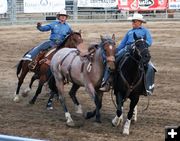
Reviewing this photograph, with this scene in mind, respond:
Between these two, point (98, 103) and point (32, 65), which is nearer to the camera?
point (98, 103)

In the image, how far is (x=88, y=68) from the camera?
27.7ft

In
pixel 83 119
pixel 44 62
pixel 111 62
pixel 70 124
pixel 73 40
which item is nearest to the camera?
Answer: pixel 111 62

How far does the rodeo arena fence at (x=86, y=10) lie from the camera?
30203 millimetres

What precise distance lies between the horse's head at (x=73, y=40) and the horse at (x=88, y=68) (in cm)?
39

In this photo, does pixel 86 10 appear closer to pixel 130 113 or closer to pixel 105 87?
pixel 105 87

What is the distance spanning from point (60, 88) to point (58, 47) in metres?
1.19

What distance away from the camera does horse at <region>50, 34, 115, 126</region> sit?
8070mm

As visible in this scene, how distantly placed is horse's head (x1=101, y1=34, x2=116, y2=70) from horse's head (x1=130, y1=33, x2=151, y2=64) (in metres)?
0.35

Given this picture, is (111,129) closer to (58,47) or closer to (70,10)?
(58,47)

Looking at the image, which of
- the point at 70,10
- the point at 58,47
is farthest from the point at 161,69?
the point at 70,10

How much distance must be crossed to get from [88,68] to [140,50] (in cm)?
120

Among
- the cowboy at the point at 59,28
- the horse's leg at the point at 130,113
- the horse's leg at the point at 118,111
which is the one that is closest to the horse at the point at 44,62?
the cowboy at the point at 59,28

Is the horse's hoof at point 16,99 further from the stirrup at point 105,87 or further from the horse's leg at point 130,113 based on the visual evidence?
the horse's leg at point 130,113

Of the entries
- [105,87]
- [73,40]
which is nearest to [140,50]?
[105,87]
